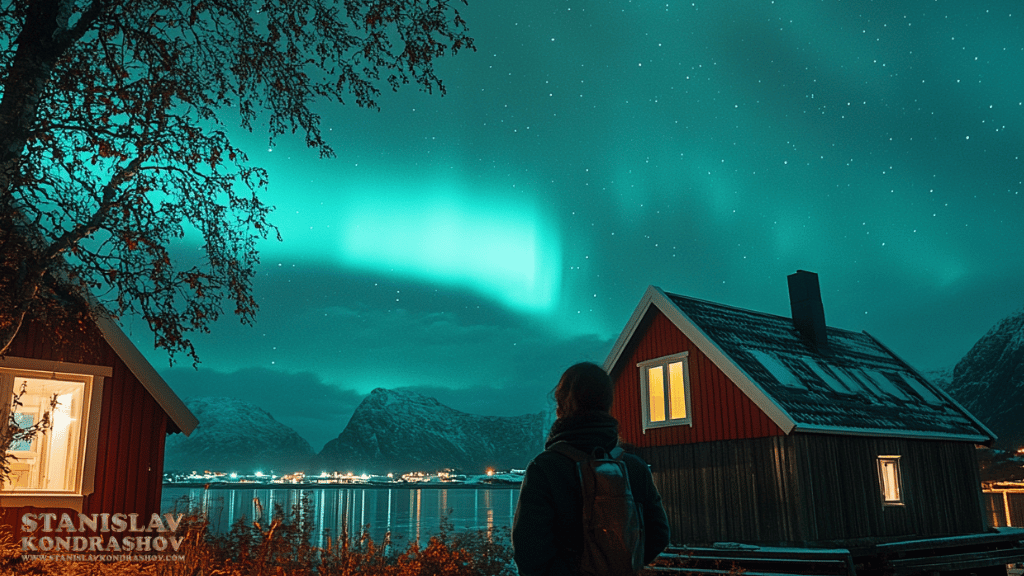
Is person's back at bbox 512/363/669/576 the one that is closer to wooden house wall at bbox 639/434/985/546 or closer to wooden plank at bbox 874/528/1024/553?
wooden house wall at bbox 639/434/985/546

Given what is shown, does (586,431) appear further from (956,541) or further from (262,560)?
(956,541)

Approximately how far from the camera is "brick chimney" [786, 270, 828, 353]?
24.1m

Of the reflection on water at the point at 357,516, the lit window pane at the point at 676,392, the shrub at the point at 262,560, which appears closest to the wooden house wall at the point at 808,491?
the lit window pane at the point at 676,392

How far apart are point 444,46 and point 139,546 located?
10.3m

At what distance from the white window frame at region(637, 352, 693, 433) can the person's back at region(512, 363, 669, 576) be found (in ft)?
58.5

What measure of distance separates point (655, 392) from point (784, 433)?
16.3 ft

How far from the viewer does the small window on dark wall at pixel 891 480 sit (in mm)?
20000

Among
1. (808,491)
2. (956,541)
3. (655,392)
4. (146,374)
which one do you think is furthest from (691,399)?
(146,374)

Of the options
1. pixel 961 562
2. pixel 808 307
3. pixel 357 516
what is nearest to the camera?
pixel 961 562

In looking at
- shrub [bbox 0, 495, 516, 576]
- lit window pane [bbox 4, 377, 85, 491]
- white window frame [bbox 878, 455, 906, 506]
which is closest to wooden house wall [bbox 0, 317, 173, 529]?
lit window pane [bbox 4, 377, 85, 491]

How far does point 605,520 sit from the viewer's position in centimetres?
330

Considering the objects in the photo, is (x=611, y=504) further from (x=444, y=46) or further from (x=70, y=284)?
(x=70, y=284)

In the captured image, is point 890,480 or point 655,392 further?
point 655,392

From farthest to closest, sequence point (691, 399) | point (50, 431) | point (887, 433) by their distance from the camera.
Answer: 1. point (691, 399)
2. point (887, 433)
3. point (50, 431)
